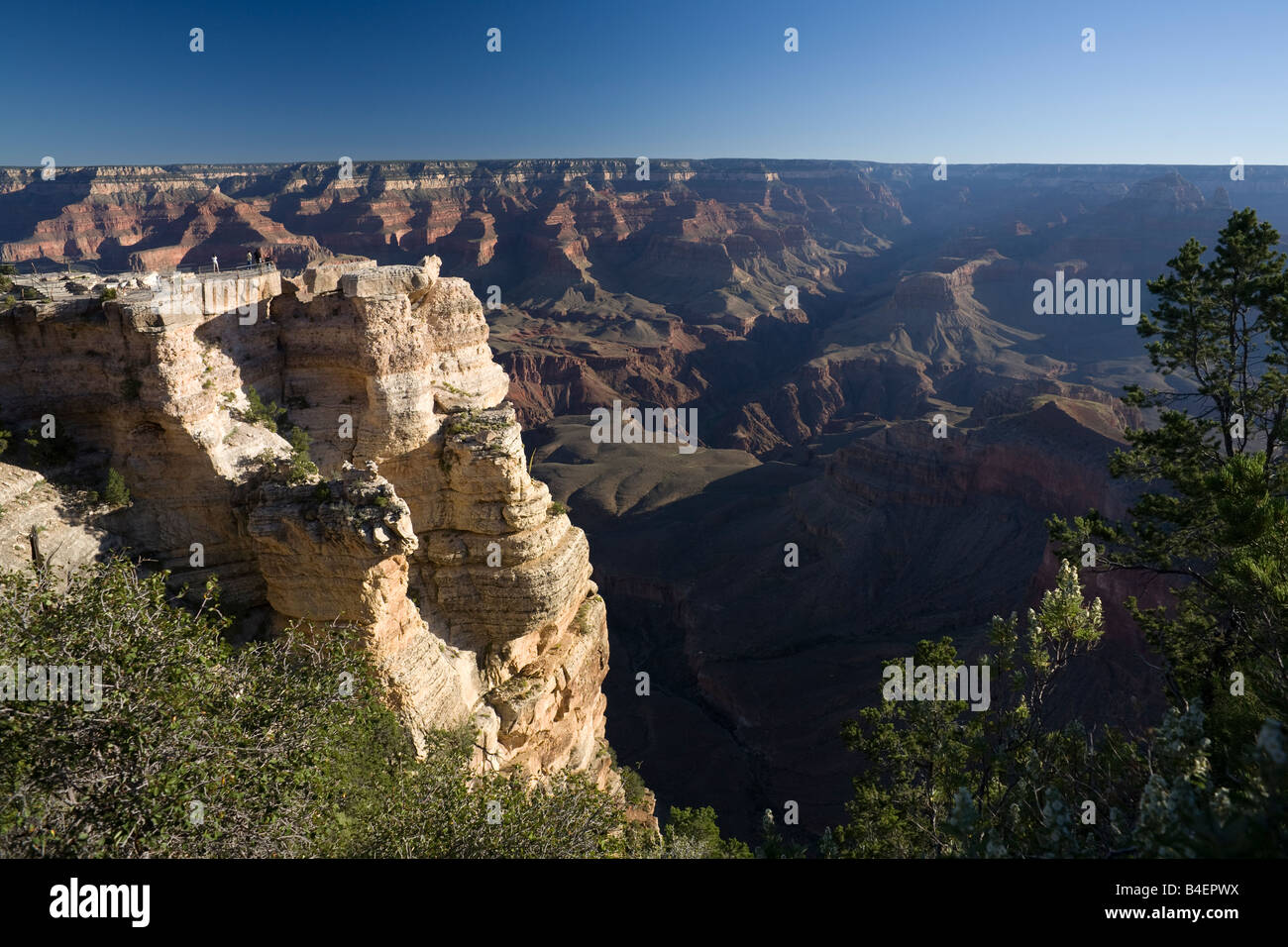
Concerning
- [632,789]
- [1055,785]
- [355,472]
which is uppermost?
[355,472]

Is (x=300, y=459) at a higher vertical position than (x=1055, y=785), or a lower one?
higher

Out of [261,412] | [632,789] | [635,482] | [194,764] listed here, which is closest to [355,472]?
[261,412]

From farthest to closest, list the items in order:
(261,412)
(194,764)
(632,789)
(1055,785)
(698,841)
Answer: (632,789) → (698,841) → (261,412) → (1055,785) → (194,764)

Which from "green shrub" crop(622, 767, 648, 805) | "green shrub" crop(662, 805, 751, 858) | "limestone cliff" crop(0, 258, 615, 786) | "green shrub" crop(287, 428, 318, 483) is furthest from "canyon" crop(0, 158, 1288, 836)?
"green shrub" crop(662, 805, 751, 858)

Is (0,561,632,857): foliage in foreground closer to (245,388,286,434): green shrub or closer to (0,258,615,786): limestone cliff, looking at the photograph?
(0,258,615,786): limestone cliff

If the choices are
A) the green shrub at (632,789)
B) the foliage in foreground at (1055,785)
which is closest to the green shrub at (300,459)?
the foliage in foreground at (1055,785)

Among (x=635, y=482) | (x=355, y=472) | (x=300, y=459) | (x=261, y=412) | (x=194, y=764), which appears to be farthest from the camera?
(x=635, y=482)

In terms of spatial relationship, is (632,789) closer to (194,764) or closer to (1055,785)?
(1055,785)
